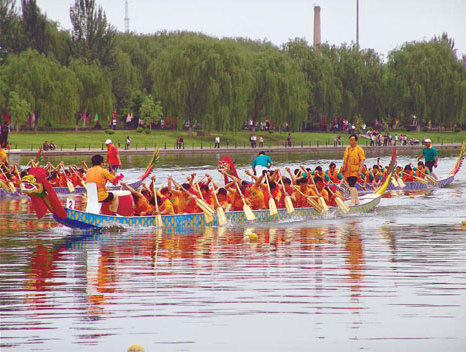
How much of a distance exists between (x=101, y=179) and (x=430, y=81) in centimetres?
7330

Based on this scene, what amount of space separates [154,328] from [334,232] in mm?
10595

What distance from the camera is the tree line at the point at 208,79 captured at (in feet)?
245

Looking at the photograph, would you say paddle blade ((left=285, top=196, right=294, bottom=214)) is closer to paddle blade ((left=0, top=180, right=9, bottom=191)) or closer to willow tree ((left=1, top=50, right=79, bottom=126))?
paddle blade ((left=0, top=180, right=9, bottom=191))

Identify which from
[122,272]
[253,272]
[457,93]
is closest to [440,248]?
[253,272]

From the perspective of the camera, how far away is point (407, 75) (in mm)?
89500

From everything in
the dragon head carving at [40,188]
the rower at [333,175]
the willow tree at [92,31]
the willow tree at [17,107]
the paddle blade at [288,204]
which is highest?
the willow tree at [92,31]

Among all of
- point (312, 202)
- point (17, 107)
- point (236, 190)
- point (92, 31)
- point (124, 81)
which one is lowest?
point (312, 202)

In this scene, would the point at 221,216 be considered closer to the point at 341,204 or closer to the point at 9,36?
the point at 341,204

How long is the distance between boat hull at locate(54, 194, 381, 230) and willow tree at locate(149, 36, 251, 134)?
A: 166 ft

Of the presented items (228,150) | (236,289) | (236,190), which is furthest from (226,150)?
(236,289)

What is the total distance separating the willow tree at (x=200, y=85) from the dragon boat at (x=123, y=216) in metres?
51.2

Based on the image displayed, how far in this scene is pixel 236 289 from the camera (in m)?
12.9

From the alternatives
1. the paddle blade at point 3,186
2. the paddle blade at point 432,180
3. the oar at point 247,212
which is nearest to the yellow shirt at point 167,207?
the oar at point 247,212

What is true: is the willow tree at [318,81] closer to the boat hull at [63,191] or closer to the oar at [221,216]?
the boat hull at [63,191]
